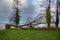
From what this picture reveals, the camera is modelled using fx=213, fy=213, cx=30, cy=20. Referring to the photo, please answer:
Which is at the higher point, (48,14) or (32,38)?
(48,14)

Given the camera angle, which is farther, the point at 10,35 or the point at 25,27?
the point at 25,27

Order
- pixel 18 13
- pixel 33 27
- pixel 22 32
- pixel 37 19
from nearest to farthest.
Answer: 1. pixel 22 32
2. pixel 33 27
3. pixel 37 19
4. pixel 18 13

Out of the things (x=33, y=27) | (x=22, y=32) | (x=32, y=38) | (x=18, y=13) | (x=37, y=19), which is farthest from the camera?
(x=18, y=13)

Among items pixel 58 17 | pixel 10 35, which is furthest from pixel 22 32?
pixel 58 17

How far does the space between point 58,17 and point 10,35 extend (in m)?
7.50

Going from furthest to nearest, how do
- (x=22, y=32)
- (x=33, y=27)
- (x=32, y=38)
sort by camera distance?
(x=33, y=27)
(x=22, y=32)
(x=32, y=38)

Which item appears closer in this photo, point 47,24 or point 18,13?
point 47,24

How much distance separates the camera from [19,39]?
1587cm

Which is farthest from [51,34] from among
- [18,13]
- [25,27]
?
[18,13]

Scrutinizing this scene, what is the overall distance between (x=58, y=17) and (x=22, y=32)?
21.3 ft

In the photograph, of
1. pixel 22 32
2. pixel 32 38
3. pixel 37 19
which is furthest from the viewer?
pixel 37 19

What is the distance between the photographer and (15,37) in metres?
16.2

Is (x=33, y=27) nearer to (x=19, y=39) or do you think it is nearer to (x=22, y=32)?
(x=22, y=32)

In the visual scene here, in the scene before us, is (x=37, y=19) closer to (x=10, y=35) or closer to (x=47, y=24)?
(x=47, y=24)
